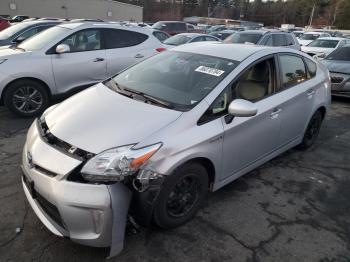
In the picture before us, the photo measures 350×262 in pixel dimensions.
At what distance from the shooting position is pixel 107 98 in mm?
3266

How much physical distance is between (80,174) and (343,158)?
4005 mm

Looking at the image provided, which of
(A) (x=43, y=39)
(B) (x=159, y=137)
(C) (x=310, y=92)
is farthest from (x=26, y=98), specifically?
A: (C) (x=310, y=92)

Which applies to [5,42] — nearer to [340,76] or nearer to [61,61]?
[61,61]

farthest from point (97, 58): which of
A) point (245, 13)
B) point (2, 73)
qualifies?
point (245, 13)

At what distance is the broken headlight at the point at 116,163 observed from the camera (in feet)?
7.75

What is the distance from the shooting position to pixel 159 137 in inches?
102

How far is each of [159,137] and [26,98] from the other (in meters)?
4.00

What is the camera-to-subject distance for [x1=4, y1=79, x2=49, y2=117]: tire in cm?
551

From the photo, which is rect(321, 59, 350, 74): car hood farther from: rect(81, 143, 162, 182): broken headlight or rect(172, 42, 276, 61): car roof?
rect(81, 143, 162, 182): broken headlight

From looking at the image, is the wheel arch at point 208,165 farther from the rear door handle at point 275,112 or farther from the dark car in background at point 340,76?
the dark car in background at point 340,76

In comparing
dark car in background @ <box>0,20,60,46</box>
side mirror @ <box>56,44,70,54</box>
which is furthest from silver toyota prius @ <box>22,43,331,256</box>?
dark car in background @ <box>0,20,60,46</box>

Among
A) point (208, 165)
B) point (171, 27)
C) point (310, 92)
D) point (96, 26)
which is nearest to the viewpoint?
point (208, 165)

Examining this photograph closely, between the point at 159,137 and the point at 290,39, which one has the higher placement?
the point at 290,39

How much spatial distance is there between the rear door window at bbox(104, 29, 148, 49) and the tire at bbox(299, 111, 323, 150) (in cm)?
393
